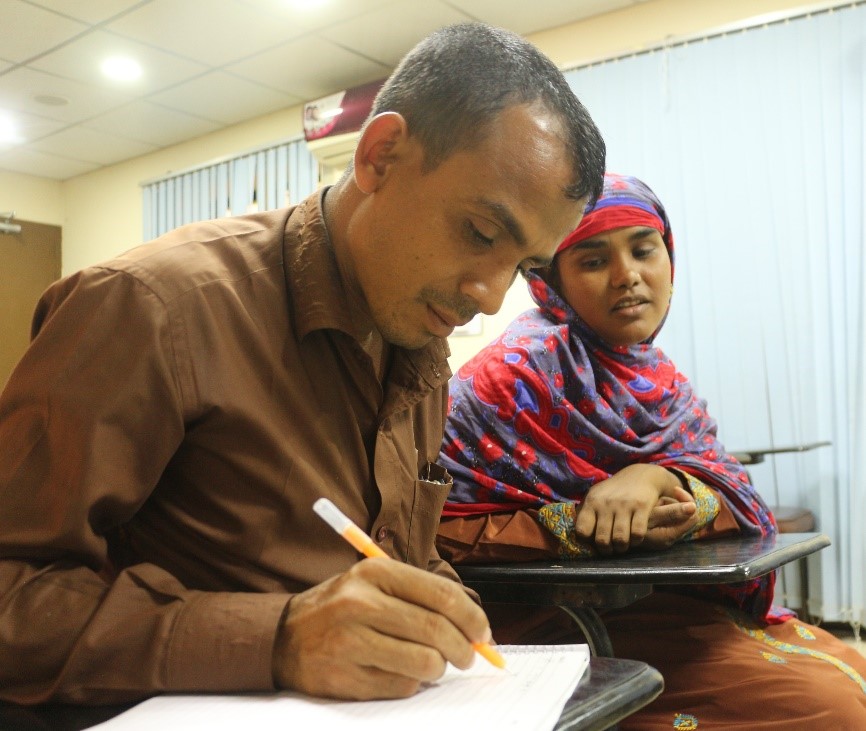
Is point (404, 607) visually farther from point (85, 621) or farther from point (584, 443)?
point (584, 443)

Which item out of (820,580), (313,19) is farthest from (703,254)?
(313,19)

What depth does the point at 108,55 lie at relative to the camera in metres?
4.67

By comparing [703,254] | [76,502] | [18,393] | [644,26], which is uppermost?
[644,26]

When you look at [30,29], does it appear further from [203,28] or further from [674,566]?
[674,566]

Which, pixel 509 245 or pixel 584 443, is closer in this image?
pixel 509 245

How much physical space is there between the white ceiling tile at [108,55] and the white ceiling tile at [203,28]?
117mm

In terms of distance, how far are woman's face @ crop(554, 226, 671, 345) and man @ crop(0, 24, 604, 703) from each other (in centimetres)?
66

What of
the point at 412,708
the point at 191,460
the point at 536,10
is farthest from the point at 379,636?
the point at 536,10

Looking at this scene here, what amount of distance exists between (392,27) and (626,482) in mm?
3477

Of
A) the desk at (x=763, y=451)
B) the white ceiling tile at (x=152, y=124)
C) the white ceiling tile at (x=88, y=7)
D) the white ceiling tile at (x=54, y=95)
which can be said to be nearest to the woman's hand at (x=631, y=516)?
the desk at (x=763, y=451)

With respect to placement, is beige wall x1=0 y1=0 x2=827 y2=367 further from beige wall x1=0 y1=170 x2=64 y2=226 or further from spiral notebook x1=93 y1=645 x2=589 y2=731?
spiral notebook x1=93 y1=645 x2=589 y2=731

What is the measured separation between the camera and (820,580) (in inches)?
135

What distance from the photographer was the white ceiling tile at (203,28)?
4109 mm

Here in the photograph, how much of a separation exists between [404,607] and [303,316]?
39cm
